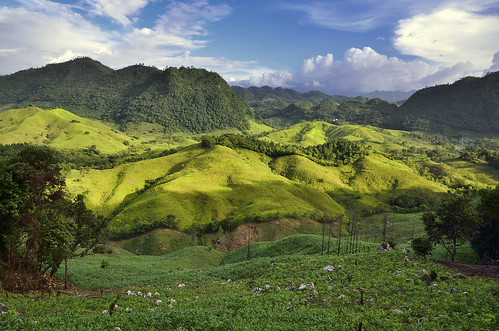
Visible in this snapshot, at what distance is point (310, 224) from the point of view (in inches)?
4281

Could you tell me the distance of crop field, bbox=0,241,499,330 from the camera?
16.7m

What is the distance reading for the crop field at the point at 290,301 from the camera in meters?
16.7

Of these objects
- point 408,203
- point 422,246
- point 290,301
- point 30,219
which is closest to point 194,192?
point 30,219

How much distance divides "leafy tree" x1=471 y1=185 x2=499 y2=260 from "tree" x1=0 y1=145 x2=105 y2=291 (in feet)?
184

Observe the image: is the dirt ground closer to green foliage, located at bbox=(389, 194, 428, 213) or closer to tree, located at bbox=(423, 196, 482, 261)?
tree, located at bbox=(423, 196, 482, 261)

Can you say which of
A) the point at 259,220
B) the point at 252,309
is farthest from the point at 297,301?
the point at 259,220

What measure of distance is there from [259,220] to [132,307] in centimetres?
8257

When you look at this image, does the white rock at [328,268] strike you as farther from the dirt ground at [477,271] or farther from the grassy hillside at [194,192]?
the grassy hillside at [194,192]

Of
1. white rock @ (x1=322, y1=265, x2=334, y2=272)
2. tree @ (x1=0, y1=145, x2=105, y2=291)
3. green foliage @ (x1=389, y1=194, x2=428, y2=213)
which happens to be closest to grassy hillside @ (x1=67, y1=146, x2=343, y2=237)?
green foliage @ (x1=389, y1=194, x2=428, y2=213)

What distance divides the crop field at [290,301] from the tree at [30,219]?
341 cm

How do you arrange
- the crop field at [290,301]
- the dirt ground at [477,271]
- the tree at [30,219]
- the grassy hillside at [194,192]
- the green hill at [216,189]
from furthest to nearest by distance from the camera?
the green hill at [216,189], the grassy hillside at [194,192], the dirt ground at [477,271], the tree at [30,219], the crop field at [290,301]

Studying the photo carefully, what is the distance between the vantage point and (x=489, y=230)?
1633 inches

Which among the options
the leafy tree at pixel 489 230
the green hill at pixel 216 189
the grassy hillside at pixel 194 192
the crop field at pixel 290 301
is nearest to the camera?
the crop field at pixel 290 301

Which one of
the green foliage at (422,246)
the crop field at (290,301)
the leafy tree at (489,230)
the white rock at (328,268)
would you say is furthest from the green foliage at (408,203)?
the white rock at (328,268)
